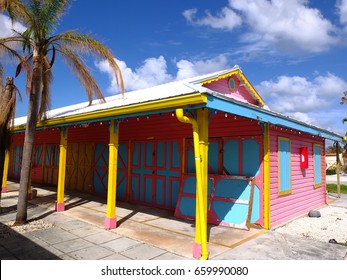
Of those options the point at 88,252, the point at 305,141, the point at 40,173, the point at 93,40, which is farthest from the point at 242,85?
the point at 40,173

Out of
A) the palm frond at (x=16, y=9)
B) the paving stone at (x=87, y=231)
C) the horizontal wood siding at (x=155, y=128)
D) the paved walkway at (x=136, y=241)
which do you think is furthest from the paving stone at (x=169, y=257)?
the palm frond at (x=16, y=9)

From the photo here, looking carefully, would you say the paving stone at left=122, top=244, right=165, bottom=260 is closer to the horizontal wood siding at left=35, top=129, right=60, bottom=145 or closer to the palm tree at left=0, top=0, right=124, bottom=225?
the palm tree at left=0, top=0, right=124, bottom=225

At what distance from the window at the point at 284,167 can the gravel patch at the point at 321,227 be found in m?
0.95

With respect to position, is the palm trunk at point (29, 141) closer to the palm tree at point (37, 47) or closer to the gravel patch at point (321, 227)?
the palm tree at point (37, 47)

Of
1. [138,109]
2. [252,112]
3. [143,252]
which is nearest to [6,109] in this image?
[138,109]

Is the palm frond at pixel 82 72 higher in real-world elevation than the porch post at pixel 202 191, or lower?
higher

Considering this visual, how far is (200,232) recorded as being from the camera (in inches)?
194

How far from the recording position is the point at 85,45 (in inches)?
292

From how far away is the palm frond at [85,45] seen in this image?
24.3 ft

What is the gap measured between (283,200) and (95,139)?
319 inches

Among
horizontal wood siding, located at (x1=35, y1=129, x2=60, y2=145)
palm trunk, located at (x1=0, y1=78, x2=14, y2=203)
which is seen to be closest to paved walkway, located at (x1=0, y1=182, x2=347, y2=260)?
palm trunk, located at (x1=0, y1=78, x2=14, y2=203)

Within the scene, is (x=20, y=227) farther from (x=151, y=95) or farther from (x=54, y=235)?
(x=151, y=95)

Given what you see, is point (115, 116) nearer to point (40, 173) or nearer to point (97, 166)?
point (97, 166)
